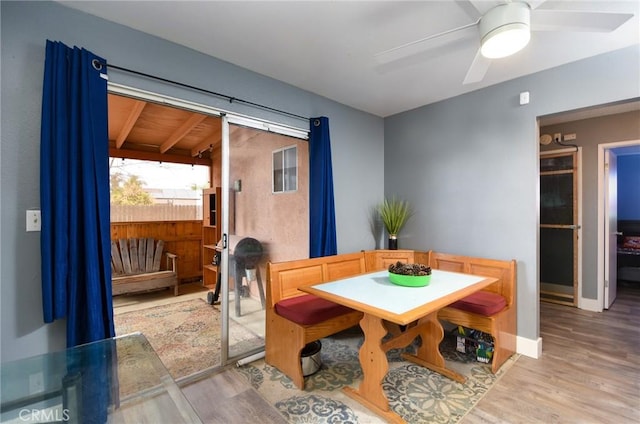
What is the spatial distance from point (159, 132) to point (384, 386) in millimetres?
4301

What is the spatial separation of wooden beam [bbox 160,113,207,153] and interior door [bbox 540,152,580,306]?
4.77m

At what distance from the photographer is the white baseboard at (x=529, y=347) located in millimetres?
2508

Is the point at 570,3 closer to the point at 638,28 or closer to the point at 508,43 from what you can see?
the point at 508,43

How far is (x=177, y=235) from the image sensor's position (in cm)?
516

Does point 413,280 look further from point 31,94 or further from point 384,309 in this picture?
point 31,94

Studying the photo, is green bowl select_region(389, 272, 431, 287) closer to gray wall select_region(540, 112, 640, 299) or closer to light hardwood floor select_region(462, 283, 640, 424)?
light hardwood floor select_region(462, 283, 640, 424)

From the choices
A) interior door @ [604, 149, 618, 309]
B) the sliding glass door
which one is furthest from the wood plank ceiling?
interior door @ [604, 149, 618, 309]

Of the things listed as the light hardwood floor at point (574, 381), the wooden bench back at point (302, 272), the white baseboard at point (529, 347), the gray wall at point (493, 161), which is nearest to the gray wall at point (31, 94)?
the wooden bench back at point (302, 272)

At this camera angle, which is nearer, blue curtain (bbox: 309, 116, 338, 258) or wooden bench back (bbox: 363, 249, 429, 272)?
→ blue curtain (bbox: 309, 116, 338, 258)

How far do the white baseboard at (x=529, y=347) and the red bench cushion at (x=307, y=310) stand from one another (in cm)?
166

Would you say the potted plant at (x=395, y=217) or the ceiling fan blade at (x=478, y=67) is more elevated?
the ceiling fan blade at (x=478, y=67)

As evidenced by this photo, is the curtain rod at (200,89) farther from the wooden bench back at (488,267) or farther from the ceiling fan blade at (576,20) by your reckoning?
the wooden bench back at (488,267)

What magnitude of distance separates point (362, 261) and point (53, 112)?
106 inches

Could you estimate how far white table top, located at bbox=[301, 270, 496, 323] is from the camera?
5.05ft
